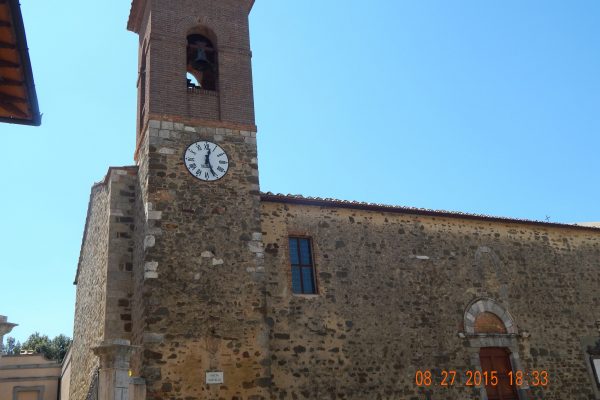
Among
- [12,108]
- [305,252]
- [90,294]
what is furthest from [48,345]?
[12,108]

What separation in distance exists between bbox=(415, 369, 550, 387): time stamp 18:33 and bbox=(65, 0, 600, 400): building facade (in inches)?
1.7

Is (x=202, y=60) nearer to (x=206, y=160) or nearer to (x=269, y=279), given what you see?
(x=206, y=160)

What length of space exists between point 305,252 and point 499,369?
6.15m

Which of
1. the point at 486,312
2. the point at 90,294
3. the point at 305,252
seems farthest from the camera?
the point at 90,294

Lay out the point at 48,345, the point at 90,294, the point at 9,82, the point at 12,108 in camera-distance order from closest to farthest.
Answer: the point at 9,82 → the point at 12,108 → the point at 90,294 → the point at 48,345

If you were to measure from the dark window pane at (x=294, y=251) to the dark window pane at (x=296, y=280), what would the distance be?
0.66 feet

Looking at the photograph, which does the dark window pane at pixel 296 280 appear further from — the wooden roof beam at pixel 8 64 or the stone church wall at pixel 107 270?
the wooden roof beam at pixel 8 64

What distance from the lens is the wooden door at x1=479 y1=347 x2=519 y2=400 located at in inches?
597

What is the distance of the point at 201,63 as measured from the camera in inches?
602

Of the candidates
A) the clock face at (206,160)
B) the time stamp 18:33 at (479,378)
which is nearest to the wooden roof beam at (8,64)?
the clock face at (206,160)

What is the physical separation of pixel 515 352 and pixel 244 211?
834 centimetres

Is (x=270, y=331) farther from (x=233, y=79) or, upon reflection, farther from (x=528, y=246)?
(x=528, y=246)

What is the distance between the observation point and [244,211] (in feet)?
44.5

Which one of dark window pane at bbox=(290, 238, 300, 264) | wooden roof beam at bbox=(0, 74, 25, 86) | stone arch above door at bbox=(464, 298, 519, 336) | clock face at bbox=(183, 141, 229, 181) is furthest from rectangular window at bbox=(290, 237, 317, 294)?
wooden roof beam at bbox=(0, 74, 25, 86)
